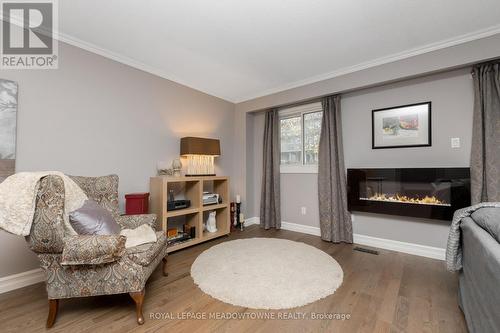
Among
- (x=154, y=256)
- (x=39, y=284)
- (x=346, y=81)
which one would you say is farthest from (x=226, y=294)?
(x=346, y=81)

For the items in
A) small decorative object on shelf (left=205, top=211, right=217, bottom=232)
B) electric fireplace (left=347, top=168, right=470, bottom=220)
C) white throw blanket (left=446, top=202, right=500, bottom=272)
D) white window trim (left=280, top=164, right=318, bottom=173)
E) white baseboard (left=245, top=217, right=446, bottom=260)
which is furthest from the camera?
white window trim (left=280, top=164, right=318, bottom=173)

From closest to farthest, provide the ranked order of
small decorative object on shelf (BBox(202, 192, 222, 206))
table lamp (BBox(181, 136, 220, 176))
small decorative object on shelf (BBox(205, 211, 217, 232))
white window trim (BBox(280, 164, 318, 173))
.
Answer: table lamp (BBox(181, 136, 220, 176))
small decorative object on shelf (BBox(202, 192, 222, 206))
small decorative object on shelf (BBox(205, 211, 217, 232))
white window trim (BBox(280, 164, 318, 173))

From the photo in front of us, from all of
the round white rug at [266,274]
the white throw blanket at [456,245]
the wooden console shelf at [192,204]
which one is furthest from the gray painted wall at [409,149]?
the wooden console shelf at [192,204]

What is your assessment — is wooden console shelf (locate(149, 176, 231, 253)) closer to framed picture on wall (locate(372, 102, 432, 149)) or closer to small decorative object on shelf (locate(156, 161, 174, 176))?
small decorative object on shelf (locate(156, 161, 174, 176))

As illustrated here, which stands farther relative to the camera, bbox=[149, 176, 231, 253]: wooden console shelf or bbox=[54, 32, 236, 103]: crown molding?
bbox=[149, 176, 231, 253]: wooden console shelf

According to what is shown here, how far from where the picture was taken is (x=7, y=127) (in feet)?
A: 6.30

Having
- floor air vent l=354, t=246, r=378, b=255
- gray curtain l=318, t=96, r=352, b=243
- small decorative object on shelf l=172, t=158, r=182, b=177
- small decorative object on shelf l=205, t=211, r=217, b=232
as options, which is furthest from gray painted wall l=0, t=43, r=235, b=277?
floor air vent l=354, t=246, r=378, b=255

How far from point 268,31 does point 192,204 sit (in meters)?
2.34

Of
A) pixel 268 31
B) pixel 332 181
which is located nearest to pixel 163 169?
pixel 268 31

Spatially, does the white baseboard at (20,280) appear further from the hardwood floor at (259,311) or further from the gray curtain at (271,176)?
the gray curtain at (271,176)

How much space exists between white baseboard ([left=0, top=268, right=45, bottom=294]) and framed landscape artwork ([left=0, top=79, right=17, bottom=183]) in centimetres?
87

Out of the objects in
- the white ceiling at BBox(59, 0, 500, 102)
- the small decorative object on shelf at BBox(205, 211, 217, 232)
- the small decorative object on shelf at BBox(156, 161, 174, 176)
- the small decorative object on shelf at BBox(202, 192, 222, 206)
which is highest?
the white ceiling at BBox(59, 0, 500, 102)

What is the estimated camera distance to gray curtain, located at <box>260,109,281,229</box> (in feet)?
12.8

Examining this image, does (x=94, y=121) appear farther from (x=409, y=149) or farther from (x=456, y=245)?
(x=409, y=149)
